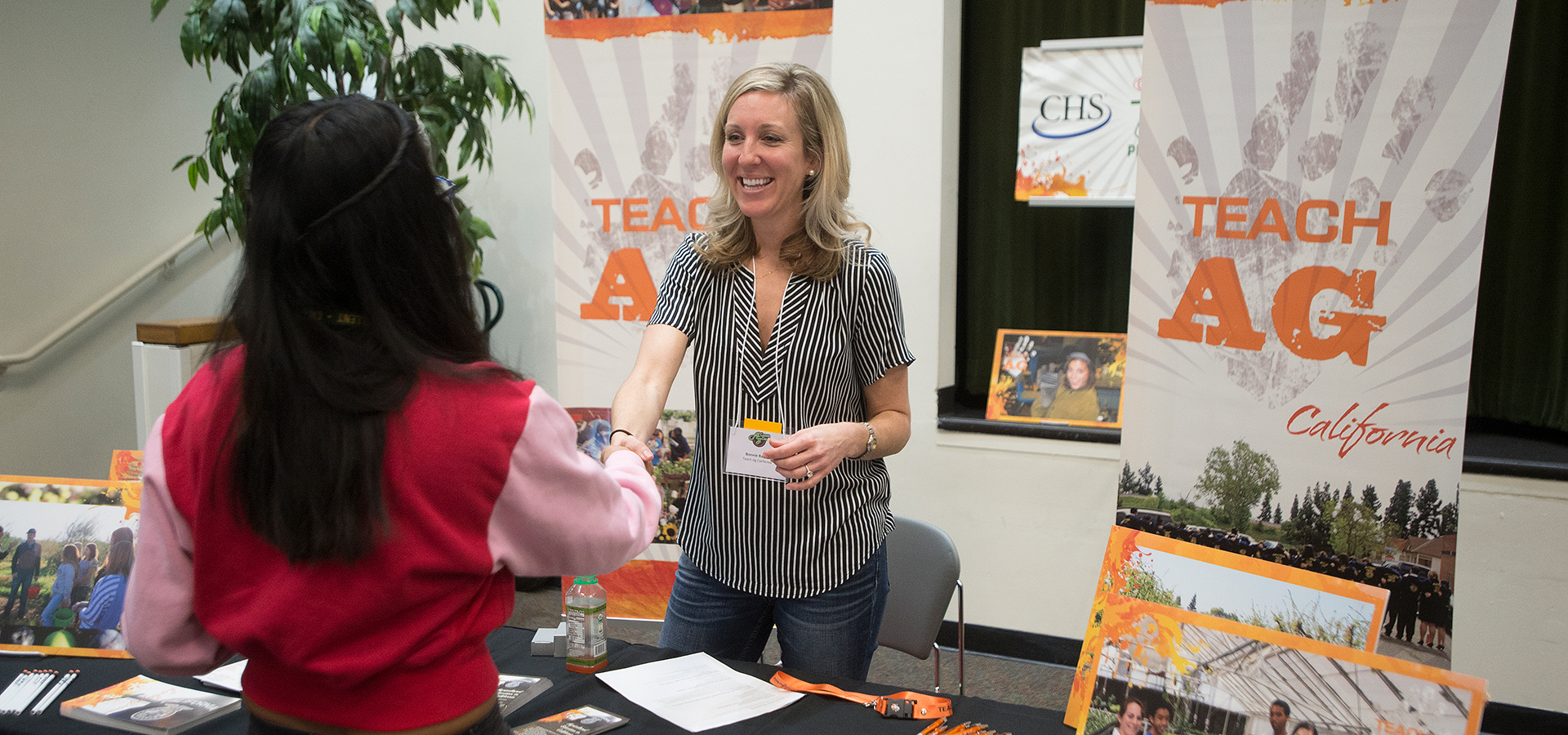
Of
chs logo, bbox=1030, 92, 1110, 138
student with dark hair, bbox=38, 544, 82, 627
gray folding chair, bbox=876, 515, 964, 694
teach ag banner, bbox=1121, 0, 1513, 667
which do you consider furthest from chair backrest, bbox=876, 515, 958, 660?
chs logo, bbox=1030, 92, 1110, 138

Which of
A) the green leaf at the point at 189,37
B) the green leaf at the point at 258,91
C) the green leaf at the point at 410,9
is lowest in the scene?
the green leaf at the point at 258,91

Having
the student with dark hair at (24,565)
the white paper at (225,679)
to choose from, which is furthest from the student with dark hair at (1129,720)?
the student with dark hair at (24,565)

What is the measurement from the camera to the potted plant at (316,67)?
2.85 metres

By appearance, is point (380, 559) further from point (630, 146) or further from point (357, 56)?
point (357, 56)

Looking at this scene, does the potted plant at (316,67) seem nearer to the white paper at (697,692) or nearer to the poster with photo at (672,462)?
the poster with photo at (672,462)

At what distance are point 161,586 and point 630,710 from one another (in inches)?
28.7

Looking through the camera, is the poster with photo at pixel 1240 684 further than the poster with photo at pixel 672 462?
No

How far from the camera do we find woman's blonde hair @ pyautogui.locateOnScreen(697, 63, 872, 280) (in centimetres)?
171

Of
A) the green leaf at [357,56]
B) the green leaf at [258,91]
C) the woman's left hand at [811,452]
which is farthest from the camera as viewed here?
the green leaf at [258,91]

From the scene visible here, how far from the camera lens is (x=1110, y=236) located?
11.6ft

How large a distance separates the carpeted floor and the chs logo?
191cm

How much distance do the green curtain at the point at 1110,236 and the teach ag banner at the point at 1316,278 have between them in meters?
1.16

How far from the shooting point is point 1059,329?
3.66 metres

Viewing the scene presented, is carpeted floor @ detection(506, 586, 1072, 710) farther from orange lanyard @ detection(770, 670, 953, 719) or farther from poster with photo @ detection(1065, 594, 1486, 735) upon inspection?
poster with photo @ detection(1065, 594, 1486, 735)
